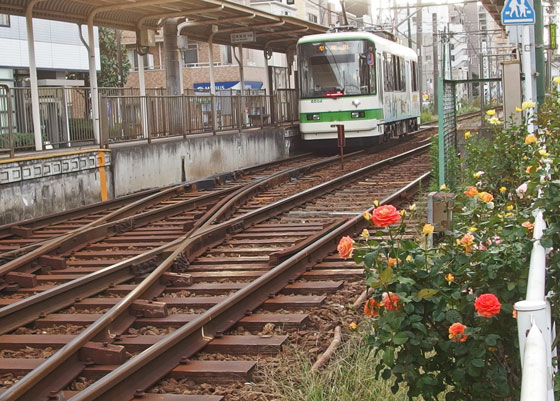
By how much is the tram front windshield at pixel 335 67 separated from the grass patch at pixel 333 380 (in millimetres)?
18285

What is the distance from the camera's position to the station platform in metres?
13.7

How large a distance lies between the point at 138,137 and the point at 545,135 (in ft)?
38.1

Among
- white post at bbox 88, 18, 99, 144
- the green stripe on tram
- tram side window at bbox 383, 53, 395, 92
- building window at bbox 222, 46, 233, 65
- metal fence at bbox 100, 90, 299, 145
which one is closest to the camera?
white post at bbox 88, 18, 99, 144

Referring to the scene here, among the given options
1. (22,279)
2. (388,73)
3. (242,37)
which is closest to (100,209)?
(22,279)

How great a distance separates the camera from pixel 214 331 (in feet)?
21.2

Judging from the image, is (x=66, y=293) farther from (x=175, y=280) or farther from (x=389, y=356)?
(x=389, y=356)

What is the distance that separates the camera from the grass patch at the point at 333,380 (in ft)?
16.1

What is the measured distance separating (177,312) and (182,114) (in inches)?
535

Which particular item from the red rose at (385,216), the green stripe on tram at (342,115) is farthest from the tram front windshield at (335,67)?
the red rose at (385,216)

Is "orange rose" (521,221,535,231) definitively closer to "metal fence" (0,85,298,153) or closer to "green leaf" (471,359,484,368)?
"green leaf" (471,359,484,368)

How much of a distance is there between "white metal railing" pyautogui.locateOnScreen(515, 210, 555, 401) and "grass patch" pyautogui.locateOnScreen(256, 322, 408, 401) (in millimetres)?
1990

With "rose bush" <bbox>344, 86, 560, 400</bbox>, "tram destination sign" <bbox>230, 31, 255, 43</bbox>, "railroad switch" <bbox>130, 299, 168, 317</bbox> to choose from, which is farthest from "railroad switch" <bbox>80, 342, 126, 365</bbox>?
"tram destination sign" <bbox>230, 31, 255, 43</bbox>

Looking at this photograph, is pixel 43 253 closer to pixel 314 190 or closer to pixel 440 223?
pixel 440 223

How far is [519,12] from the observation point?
42.5 ft
